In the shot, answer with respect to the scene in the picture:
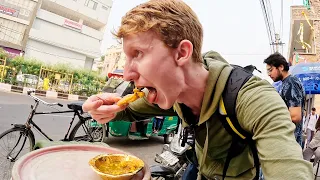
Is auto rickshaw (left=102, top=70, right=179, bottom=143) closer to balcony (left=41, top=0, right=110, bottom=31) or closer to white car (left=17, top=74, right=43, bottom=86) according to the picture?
white car (left=17, top=74, right=43, bottom=86)

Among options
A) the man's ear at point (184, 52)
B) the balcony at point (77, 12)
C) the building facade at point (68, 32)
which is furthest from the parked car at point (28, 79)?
the balcony at point (77, 12)

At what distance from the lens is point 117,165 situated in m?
1.35

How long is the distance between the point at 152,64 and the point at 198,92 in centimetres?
30

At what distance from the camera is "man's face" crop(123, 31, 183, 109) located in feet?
3.43

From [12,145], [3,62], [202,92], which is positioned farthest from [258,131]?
[3,62]

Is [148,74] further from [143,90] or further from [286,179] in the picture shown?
[286,179]

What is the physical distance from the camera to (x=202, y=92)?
1.22m

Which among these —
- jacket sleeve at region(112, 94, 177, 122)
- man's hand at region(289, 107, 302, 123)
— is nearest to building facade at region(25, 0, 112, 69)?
man's hand at region(289, 107, 302, 123)

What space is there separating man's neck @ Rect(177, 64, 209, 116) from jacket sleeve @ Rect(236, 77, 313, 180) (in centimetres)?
21

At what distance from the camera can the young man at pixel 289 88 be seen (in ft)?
11.1

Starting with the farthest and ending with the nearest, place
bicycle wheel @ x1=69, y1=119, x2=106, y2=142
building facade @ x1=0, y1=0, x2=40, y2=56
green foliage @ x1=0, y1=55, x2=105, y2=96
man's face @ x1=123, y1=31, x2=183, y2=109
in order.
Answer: building facade @ x1=0, y1=0, x2=40, y2=56 < green foliage @ x1=0, y1=55, x2=105, y2=96 < bicycle wheel @ x1=69, y1=119, x2=106, y2=142 < man's face @ x1=123, y1=31, x2=183, y2=109

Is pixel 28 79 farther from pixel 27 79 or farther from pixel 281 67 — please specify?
pixel 281 67

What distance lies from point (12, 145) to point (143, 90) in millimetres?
3803

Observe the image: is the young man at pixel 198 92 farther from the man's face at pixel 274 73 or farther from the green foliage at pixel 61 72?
the green foliage at pixel 61 72
